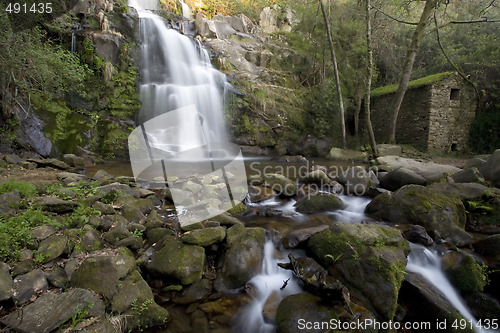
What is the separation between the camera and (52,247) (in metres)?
2.52

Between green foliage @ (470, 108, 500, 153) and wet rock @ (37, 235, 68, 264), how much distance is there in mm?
16954

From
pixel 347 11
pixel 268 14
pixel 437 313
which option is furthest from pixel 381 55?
pixel 437 313

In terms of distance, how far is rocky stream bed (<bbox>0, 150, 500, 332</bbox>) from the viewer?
2.22 metres

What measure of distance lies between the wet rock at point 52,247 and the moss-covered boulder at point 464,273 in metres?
4.69

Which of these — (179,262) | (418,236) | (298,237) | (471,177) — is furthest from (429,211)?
(179,262)

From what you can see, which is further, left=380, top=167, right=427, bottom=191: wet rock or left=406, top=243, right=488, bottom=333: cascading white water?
left=380, top=167, right=427, bottom=191: wet rock

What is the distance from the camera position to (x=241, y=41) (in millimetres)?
18266

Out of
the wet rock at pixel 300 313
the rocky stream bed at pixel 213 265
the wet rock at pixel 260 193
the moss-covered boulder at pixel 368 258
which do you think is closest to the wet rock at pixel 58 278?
the rocky stream bed at pixel 213 265

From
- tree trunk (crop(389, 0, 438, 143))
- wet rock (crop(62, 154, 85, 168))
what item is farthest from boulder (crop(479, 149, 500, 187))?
wet rock (crop(62, 154, 85, 168))

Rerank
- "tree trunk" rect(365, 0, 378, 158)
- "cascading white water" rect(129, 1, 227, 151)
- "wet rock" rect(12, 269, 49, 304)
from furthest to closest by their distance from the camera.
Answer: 1. "cascading white water" rect(129, 1, 227, 151)
2. "tree trunk" rect(365, 0, 378, 158)
3. "wet rock" rect(12, 269, 49, 304)

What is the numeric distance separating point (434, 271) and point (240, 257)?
2654 millimetres

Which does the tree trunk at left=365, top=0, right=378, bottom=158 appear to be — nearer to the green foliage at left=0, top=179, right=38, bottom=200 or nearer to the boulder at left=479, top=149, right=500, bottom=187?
the boulder at left=479, top=149, right=500, bottom=187

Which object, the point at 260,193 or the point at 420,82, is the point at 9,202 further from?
the point at 420,82

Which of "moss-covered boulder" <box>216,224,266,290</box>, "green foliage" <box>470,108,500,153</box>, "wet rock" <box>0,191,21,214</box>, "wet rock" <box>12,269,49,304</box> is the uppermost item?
"green foliage" <box>470,108,500,153</box>
